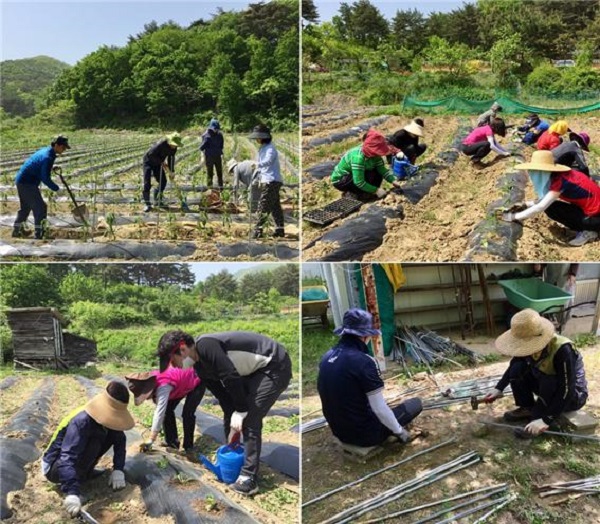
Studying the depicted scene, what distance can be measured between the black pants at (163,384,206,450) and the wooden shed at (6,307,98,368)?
1498 millimetres

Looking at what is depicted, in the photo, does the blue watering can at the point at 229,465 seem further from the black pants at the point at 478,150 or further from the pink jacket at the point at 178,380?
the black pants at the point at 478,150

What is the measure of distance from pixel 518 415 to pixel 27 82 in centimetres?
859

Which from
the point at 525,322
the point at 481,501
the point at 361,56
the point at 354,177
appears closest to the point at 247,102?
the point at 361,56

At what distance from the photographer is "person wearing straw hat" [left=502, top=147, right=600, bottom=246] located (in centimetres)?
379

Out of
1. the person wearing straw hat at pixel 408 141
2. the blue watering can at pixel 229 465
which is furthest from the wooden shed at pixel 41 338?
the person wearing straw hat at pixel 408 141

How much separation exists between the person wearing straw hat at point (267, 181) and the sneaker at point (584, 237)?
2.46 metres

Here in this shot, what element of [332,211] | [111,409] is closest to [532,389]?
[332,211]

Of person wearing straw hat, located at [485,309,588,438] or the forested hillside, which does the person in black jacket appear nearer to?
person wearing straw hat, located at [485,309,588,438]

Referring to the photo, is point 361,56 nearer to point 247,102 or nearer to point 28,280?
point 247,102

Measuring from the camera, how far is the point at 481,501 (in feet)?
8.38

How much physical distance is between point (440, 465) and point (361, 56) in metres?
9.60

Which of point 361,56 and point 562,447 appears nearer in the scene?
point 562,447

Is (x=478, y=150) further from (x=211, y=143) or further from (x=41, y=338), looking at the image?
(x=41, y=338)

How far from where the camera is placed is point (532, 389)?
3234 mm
